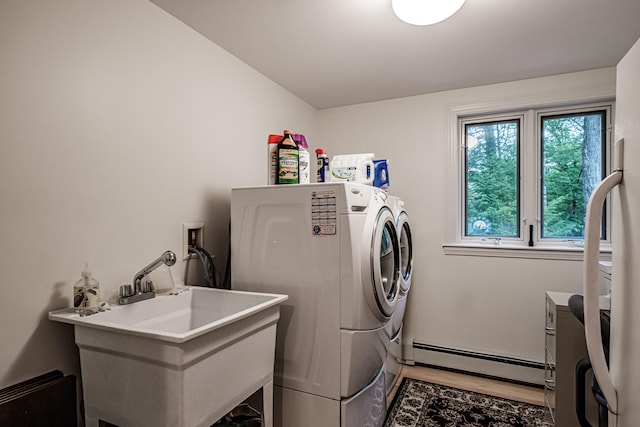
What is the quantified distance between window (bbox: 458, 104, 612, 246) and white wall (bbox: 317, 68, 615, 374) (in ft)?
0.58

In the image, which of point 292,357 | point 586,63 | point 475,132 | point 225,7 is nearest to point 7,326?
point 292,357

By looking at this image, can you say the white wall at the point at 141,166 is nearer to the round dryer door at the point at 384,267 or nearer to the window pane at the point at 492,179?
the window pane at the point at 492,179

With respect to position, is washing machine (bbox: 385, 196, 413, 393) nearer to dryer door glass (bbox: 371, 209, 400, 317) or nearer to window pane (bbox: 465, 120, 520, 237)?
dryer door glass (bbox: 371, 209, 400, 317)

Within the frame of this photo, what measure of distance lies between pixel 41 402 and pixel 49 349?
0.59 feet

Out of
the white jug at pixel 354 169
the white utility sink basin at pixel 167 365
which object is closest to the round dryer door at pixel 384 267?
the white jug at pixel 354 169

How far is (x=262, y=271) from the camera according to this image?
1784mm

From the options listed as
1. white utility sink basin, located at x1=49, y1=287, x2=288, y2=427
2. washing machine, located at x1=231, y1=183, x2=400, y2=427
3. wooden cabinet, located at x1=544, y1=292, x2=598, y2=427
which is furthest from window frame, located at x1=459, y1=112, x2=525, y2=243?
white utility sink basin, located at x1=49, y1=287, x2=288, y2=427

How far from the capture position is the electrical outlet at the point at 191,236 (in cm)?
182

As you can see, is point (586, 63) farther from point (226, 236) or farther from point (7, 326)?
point (7, 326)

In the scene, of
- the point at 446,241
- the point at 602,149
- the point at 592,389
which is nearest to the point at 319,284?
the point at 592,389

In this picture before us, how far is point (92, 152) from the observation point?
140 centimetres

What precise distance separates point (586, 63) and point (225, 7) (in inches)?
90.3

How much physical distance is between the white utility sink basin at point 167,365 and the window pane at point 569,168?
2324 millimetres

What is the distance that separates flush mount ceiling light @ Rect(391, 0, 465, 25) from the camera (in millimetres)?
1497
